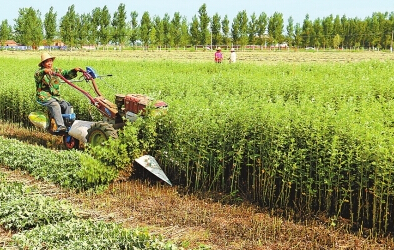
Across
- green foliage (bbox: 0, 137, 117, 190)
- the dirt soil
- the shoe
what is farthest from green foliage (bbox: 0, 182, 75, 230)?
the shoe

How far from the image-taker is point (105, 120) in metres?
8.17

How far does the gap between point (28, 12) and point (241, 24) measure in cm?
3203

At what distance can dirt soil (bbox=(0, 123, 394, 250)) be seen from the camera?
15.6 feet

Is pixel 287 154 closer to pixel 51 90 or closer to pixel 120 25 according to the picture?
pixel 51 90

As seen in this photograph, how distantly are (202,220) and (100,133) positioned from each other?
2.84 meters

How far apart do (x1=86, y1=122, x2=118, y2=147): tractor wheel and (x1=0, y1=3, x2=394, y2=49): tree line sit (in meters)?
63.1

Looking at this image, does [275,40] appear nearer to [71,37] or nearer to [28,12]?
[71,37]

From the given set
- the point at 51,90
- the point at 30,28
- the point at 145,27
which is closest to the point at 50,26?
the point at 30,28

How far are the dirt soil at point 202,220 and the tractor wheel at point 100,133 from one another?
86 centimetres

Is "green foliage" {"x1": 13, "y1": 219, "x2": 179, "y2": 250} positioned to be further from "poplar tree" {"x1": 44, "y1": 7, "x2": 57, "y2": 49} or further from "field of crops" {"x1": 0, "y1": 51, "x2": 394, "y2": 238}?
"poplar tree" {"x1": 44, "y1": 7, "x2": 57, "y2": 49}

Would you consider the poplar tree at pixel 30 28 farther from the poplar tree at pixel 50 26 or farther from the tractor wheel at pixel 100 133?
the tractor wheel at pixel 100 133

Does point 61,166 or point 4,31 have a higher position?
point 4,31

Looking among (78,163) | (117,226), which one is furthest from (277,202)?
(78,163)

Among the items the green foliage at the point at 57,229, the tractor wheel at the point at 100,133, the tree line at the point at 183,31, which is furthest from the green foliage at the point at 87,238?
the tree line at the point at 183,31
